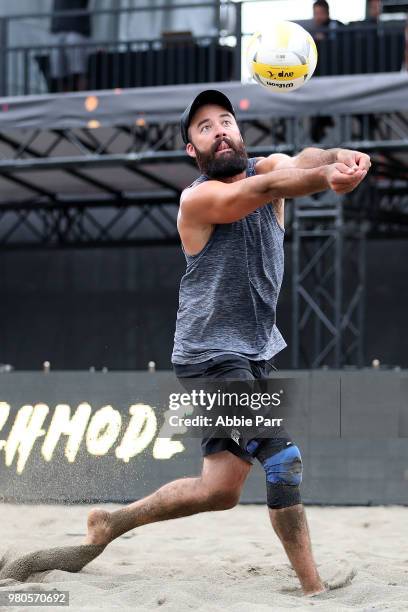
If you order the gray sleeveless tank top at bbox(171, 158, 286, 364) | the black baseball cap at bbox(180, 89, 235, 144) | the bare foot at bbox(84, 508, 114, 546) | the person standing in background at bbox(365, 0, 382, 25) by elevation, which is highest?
the person standing in background at bbox(365, 0, 382, 25)

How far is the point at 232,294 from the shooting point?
457 centimetres

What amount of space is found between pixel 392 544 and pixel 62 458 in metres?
1.92

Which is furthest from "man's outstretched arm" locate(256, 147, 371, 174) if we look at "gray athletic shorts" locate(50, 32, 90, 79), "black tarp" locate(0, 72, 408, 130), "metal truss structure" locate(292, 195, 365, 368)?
"gray athletic shorts" locate(50, 32, 90, 79)

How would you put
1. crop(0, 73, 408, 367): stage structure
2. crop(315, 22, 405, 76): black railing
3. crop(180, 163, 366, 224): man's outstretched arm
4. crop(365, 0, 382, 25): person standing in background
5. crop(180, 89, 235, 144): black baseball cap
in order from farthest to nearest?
crop(365, 0, 382, 25): person standing in background < crop(315, 22, 405, 76): black railing < crop(0, 73, 408, 367): stage structure < crop(180, 89, 235, 144): black baseball cap < crop(180, 163, 366, 224): man's outstretched arm

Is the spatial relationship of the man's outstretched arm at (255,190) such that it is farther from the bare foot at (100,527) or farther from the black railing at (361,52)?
the black railing at (361,52)

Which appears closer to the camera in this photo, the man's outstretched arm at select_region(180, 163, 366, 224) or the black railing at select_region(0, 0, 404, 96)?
the man's outstretched arm at select_region(180, 163, 366, 224)

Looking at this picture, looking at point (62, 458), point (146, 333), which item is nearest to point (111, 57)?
point (146, 333)

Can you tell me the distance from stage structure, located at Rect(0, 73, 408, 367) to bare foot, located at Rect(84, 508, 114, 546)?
581 centimetres

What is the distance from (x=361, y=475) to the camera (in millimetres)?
8266

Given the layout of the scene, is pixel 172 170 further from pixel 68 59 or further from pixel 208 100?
pixel 208 100

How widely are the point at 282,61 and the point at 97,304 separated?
1081 cm

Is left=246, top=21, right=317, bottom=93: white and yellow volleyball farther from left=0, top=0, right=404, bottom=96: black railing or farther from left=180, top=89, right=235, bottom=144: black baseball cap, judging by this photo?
left=0, top=0, right=404, bottom=96: black railing

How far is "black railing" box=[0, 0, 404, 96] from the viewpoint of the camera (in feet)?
37.9

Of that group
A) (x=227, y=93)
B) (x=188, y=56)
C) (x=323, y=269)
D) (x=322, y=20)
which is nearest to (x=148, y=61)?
(x=188, y=56)
